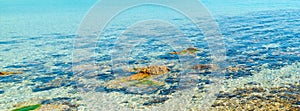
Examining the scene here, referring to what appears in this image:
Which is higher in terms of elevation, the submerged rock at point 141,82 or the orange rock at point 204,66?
the orange rock at point 204,66

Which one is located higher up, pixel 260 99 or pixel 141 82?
pixel 141 82

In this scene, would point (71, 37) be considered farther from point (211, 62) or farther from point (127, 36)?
point (211, 62)

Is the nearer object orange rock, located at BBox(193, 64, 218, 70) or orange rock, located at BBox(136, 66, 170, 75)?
orange rock, located at BBox(136, 66, 170, 75)

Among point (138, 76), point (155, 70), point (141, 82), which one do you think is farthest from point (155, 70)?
point (141, 82)

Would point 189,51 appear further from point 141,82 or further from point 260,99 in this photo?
point 260,99

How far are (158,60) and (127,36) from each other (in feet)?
31.1

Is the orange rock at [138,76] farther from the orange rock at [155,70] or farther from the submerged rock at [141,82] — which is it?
the orange rock at [155,70]

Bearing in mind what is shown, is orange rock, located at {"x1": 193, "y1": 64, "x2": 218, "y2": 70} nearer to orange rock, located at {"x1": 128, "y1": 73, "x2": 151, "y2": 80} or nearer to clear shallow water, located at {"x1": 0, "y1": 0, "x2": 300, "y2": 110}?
clear shallow water, located at {"x1": 0, "y1": 0, "x2": 300, "y2": 110}

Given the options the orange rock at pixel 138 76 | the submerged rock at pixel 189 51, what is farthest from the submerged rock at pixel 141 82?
the submerged rock at pixel 189 51

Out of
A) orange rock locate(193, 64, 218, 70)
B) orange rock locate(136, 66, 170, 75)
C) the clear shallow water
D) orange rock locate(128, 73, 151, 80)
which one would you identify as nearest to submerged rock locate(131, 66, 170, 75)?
orange rock locate(136, 66, 170, 75)

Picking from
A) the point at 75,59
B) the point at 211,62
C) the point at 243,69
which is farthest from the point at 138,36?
the point at 243,69

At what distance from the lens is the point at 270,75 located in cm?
1416

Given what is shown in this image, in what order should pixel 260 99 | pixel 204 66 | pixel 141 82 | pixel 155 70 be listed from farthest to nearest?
pixel 204 66
pixel 155 70
pixel 141 82
pixel 260 99

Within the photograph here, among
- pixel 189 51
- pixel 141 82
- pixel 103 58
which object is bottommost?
pixel 141 82
